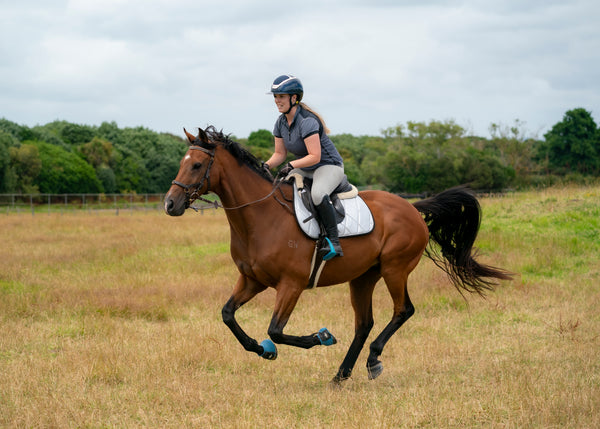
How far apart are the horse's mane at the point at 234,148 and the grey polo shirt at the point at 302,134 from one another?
40 cm

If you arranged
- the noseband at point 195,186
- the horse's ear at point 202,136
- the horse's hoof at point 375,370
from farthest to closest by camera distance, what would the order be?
the horse's hoof at point 375,370 < the horse's ear at point 202,136 < the noseband at point 195,186

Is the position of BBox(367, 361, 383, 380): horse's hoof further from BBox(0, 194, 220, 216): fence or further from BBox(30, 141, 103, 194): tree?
BBox(30, 141, 103, 194): tree

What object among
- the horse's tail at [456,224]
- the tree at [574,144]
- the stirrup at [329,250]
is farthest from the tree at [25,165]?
the tree at [574,144]

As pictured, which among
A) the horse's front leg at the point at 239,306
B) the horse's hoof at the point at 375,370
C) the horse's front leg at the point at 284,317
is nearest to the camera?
the horse's front leg at the point at 284,317

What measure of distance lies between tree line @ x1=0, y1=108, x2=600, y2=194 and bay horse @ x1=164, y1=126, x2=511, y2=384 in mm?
42583

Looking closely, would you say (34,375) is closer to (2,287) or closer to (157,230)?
(2,287)

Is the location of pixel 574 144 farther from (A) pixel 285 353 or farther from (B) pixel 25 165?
(A) pixel 285 353

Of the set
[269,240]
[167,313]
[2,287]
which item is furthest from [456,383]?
[2,287]

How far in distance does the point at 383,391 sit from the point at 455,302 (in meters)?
4.67

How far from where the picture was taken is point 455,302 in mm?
10273

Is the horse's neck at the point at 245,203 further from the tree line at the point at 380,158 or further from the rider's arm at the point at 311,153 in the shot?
the tree line at the point at 380,158

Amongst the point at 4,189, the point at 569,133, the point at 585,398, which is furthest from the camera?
the point at 569,133

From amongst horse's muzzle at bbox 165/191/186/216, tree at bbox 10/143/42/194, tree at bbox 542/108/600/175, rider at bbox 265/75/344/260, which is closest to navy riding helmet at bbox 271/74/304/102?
rider at bbox 265/75/344/260

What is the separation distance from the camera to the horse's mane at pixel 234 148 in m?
5.90
